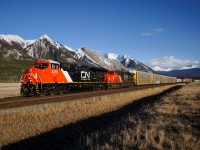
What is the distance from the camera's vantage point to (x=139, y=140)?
9062 millimetres

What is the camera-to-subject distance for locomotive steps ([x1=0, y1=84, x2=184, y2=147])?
12962 mm

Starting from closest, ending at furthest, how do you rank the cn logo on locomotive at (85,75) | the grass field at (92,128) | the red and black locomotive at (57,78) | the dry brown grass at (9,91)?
1. the grass field at (92,128)
2. the red and black locomotive at (57,78)
3. the cn logo on locomotive at (85,75)
4. the dry brown grass at (9,91)

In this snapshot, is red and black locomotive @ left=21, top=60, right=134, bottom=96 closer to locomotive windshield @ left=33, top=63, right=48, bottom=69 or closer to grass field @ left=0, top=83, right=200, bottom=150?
locomotive windshield @ left=33, top=63, right=48, bottom=69

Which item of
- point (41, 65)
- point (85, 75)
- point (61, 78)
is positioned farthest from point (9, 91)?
point (41, 65)

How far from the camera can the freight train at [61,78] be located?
26.2m

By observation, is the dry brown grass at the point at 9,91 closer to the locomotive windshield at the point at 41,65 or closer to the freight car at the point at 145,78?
the locomotive windshield at the point at 41,65

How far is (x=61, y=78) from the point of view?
2967 centimetres

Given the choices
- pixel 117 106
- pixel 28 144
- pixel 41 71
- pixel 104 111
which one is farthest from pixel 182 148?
pixel 41 71

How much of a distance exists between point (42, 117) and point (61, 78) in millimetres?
13398

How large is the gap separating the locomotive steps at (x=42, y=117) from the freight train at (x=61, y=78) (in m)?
6.34

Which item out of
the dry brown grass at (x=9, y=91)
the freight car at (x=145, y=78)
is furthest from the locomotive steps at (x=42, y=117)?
the freight car at (x=145, y=78)

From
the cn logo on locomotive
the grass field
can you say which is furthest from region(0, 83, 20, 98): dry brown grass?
the grass field

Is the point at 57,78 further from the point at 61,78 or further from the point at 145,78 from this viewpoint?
the point at 145,78

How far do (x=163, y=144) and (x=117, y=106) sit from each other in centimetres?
1379
